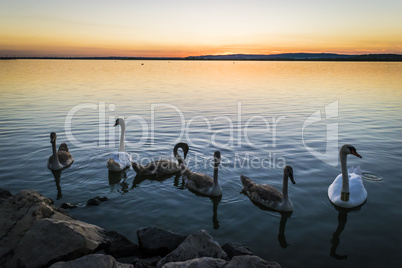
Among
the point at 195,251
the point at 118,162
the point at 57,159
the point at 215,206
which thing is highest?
the point at 57,159

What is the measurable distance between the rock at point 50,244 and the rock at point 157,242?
3.38 ft

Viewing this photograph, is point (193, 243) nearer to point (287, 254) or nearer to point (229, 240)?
point (229, 240)

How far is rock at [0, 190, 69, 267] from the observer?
683cm

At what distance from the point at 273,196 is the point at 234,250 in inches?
119

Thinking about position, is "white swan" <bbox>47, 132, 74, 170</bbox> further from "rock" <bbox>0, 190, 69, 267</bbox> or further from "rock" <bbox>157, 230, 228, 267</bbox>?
"rock" <bbox>157, 230, 228, 267</bbox>

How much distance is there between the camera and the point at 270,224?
896cm

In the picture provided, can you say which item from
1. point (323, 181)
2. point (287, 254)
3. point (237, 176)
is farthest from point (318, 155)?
point (287, 254)

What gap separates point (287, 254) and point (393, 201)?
4.81 meters

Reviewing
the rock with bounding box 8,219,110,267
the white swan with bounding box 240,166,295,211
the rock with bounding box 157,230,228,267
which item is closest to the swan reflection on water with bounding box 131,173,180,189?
the white swan with bounding box 240,166,295,211

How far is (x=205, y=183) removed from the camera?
1086 centimetres

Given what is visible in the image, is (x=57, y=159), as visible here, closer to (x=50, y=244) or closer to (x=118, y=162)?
(x=118, y=162)

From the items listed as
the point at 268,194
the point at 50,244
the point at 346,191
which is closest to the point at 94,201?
the point at 50,244

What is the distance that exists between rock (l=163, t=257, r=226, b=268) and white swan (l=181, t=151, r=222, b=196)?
4.37 m

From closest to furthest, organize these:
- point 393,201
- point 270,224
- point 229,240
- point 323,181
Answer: point 229,240, point 270,224, point 393,201, point 323,181
